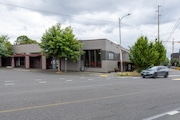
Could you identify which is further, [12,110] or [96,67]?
[96,67]

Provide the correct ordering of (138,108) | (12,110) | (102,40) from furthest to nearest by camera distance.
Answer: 1. (102,40)
2. (138,108)
3. (12,110)

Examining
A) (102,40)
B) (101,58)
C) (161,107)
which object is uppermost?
(102,40)

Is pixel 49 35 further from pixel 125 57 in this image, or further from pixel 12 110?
pixel 12 110

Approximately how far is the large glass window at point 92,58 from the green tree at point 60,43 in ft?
9.33

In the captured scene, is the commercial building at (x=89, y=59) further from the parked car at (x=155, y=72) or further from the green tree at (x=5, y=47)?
A: the parked car at (x=155, y=72)

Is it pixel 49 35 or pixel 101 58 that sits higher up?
pixel 49 35

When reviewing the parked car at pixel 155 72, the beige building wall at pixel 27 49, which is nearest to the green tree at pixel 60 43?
the beige building wall at pixel 27 49

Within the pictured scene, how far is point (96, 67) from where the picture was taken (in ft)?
130

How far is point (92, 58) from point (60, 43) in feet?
23.4

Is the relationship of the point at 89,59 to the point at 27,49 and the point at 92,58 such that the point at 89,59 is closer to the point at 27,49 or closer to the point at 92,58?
the point at 92,58

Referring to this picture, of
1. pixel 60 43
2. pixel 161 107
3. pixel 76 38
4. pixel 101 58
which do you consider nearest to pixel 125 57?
pixel 101 58

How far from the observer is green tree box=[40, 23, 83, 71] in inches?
1403

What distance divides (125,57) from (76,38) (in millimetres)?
13529

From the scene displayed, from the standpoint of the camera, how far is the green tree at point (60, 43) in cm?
3562
